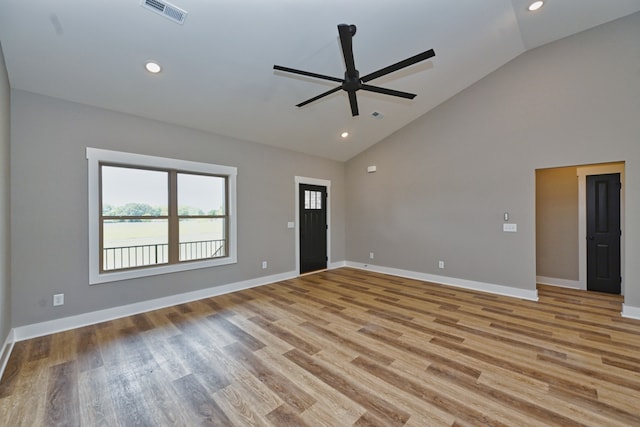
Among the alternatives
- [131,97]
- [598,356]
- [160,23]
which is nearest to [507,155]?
[598,356]

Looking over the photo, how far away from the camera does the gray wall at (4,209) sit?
238cm

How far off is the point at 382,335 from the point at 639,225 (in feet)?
11.7

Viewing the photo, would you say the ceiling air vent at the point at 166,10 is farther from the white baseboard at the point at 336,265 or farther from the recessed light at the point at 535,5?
the white baseboard at the point at 336,265

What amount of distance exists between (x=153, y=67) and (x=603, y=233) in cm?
713

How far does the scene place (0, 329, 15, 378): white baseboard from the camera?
2293mm

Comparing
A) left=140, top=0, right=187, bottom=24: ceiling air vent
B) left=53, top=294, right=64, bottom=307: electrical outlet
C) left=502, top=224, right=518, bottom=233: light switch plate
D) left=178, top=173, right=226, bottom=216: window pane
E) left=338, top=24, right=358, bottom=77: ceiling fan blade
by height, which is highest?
left=140, top=0, right=187, bottom=24: ceiling air vent

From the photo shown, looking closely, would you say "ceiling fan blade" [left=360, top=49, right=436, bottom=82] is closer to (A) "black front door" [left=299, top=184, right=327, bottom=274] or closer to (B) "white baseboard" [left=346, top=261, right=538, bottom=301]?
(A) "black front door" [left=299, top=184, right=327, bottom=274]

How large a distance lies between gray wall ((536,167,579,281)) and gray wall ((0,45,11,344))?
7.43m

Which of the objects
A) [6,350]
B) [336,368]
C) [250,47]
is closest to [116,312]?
[6,350]

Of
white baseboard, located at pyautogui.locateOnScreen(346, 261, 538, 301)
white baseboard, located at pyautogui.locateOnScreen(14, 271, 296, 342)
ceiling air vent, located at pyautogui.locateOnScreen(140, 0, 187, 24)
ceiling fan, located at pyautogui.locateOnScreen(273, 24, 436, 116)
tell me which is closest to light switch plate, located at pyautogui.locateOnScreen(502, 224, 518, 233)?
white baseboard, located at pyautogui.locateOnScreen(346, 261, 538, 301)

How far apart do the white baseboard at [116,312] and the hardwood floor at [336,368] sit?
0.13m

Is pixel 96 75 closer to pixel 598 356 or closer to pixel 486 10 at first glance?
pixel 486 10

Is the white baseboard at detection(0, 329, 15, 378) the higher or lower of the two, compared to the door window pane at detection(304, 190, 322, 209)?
lower

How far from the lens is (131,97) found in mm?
3238
